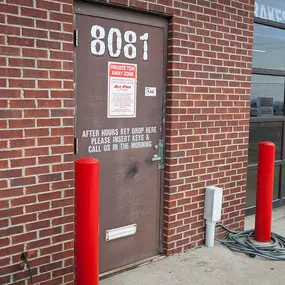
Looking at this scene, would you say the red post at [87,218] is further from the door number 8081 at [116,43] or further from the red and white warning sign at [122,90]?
the door number 8081 at [116,43]

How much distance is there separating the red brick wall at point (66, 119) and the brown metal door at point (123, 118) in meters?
0.15

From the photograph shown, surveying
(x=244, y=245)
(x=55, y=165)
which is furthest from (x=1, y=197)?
(x=244, y=245)

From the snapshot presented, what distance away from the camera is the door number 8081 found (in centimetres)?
335

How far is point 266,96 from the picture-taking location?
18.2 ft

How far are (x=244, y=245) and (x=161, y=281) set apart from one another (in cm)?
121

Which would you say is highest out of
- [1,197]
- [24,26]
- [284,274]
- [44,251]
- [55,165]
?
[24,26]

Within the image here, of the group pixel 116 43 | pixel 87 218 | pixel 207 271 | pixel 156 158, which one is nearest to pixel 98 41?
pixel 116 43

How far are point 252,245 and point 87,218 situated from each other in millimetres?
2416

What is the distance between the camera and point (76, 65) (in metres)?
3.25

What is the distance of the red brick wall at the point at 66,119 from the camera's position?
2.86m

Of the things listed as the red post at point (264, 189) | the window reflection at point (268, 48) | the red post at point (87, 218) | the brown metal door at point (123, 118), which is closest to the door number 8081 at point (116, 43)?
the brown metal door at point (123, 118)

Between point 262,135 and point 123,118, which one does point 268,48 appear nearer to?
point 262,135

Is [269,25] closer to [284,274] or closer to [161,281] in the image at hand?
[284,274]

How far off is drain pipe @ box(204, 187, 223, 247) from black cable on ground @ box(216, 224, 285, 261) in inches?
7.9
